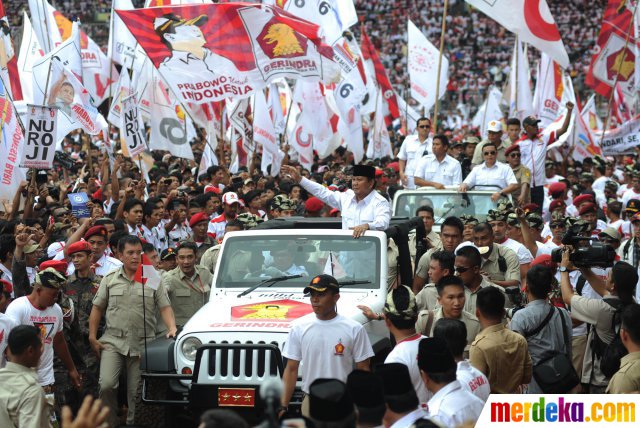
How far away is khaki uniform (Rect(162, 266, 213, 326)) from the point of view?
1034 centimetres

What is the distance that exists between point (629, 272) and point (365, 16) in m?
46.4

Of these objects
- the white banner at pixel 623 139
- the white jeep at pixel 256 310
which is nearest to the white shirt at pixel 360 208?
the white jeep at pixel 256 310

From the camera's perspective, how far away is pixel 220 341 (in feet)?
28.3

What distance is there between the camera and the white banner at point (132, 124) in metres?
16.7

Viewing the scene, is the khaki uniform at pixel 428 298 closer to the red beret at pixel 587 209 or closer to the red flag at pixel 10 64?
the red beret at pixel 587 209

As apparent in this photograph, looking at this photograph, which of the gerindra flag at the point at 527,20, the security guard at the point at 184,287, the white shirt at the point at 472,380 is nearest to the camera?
the white shirt at the point at 472,380

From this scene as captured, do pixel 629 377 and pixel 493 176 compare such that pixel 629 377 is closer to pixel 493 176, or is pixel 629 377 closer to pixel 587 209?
pixel 587 209

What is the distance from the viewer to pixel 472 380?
6289mm

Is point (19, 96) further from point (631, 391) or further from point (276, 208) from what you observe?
point (631, 391)

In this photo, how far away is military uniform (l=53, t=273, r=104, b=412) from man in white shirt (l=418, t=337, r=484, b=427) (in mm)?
3906

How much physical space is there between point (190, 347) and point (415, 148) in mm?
9172

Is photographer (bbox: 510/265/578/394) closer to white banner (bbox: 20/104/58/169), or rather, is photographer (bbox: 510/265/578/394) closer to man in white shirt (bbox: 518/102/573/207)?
white banner (bbox: 20/104/58/169)

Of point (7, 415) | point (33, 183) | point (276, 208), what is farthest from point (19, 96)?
point (7, 415)

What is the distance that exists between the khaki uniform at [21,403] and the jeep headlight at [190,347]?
2.38 m
